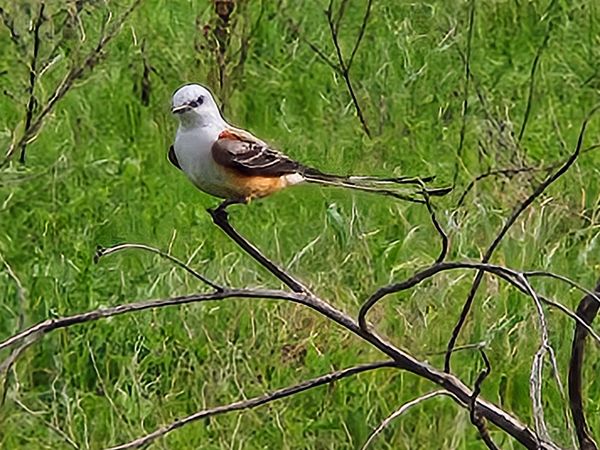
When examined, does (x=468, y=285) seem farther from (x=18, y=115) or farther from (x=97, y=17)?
(x=97, y=17)

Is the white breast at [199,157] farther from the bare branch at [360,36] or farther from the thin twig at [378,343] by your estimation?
the bare branch at [360,36]

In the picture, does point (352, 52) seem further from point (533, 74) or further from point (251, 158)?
point (251, 158)

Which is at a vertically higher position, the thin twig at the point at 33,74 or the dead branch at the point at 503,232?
the dead branch at the point at 503,232

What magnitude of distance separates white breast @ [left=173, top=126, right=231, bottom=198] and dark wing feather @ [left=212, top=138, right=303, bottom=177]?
0.01 meters

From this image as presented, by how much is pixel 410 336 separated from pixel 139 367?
561 millimetres

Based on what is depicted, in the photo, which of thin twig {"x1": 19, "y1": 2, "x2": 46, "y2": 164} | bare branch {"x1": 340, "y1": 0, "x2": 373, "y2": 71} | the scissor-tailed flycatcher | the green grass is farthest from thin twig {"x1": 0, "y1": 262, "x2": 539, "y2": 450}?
bare branch {"x1": 340, "y1": 0, "x2": 373, "y2": 71}

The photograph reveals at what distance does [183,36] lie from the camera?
4527 mm

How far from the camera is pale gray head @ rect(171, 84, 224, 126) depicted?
1.88 metres

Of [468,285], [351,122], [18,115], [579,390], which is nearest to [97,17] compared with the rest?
[18,115]

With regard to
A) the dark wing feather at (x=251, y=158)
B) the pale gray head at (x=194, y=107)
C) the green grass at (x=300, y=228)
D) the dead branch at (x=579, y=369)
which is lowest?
the green grass at (x=300, y=228)

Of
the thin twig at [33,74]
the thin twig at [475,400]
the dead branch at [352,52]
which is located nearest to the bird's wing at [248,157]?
the thin twig at [475,400]

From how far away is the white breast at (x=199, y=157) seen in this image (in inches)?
73.5

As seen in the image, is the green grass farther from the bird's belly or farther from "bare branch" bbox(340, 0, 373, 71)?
the bird's belly

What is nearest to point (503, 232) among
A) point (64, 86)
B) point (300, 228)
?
point (300, 228)
